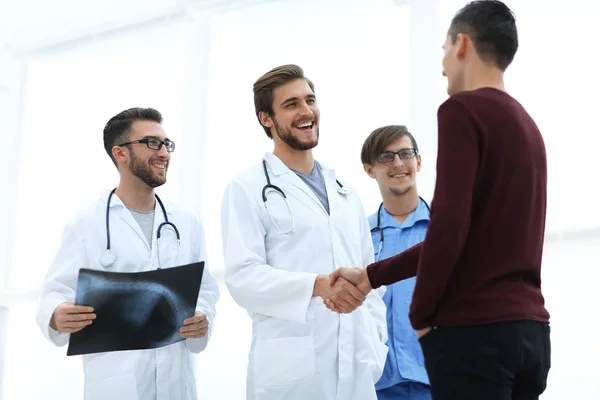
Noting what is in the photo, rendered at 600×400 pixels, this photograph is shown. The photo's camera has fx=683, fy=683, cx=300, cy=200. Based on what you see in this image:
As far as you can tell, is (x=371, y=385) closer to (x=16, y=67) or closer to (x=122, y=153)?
(x=122, y=153)

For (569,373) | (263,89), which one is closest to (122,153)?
(263,89)

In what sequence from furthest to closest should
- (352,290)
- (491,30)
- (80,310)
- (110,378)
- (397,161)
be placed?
(397,161) → (110,378) → (80,310) → (352,290) → (491,30)

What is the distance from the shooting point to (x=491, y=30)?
1554mm

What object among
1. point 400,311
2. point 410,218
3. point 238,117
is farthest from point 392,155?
point 238,117

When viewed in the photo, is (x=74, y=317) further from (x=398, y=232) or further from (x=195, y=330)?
(x=398, y=232)

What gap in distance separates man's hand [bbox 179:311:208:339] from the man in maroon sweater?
1166mm

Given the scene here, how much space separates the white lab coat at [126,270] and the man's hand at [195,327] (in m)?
0.09

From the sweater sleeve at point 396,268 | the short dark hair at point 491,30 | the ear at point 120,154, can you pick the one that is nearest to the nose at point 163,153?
the ear at point 120,154

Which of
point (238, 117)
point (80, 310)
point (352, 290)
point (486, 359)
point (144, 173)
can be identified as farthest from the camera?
point (238, 117)

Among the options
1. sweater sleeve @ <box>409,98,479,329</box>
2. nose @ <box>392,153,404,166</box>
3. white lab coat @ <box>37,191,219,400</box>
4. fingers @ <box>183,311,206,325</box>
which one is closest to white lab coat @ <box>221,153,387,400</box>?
fingers @ <box>183,311,206,325</box>

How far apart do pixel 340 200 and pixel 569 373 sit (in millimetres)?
1653

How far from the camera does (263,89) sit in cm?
255

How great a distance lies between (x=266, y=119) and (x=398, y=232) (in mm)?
763

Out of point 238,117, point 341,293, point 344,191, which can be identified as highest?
point 238,117
